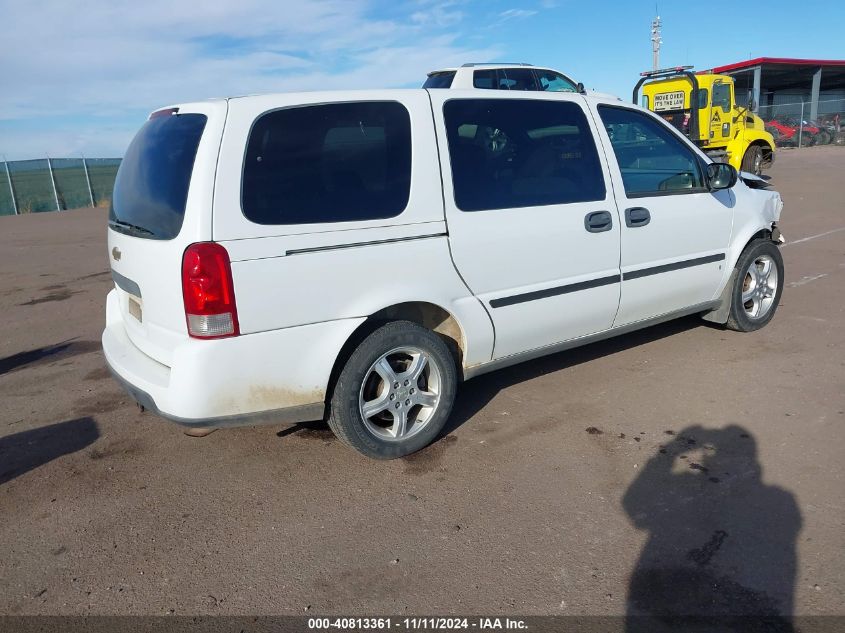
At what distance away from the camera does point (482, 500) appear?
330 cm

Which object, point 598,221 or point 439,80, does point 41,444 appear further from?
point 439,80

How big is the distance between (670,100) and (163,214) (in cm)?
1696

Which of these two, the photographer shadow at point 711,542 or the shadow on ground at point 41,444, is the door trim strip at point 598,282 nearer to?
the photographer shadow at point 711,542

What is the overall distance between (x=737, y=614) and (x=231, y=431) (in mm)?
2896

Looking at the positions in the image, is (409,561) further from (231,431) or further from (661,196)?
(661,196)

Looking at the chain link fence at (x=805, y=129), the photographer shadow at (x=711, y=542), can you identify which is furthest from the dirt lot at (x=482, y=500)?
the chain link fence at (x=805, y=129)

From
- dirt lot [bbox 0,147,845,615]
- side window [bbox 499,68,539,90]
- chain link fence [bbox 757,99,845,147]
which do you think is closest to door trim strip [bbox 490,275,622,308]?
dirt lot [bbox 0,147,845,615]

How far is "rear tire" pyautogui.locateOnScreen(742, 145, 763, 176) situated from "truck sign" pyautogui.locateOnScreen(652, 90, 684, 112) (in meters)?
2.22

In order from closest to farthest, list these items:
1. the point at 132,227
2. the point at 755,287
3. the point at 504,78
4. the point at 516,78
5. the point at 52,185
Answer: the point at 132,227, the point at 755,287, the point at 504,78, the point at 516,78, the point at 52,185

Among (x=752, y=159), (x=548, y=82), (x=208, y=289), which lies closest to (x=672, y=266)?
(x=208, y=289)

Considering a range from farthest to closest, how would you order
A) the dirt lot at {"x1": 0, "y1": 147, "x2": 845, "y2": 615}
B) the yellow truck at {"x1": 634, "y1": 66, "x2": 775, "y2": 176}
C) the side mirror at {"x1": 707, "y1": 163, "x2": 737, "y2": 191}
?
the yellow truck at {"x1": 634, "y1": 66, "x2": 775, "y2": 176}, the side mirror at {"x1": 707, "y1": 163, "x2": 737, "y2": 191}, the dirt lot at {"x1": 0, "y1": 147, "x2": 845, "y2": 615}

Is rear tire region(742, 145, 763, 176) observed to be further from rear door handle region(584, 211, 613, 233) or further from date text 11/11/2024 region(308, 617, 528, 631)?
date text 11/11/2024 region(308, 617, 528, 631)

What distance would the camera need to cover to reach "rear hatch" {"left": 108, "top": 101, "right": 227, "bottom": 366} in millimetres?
3094

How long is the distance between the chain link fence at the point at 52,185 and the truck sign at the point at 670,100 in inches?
731
